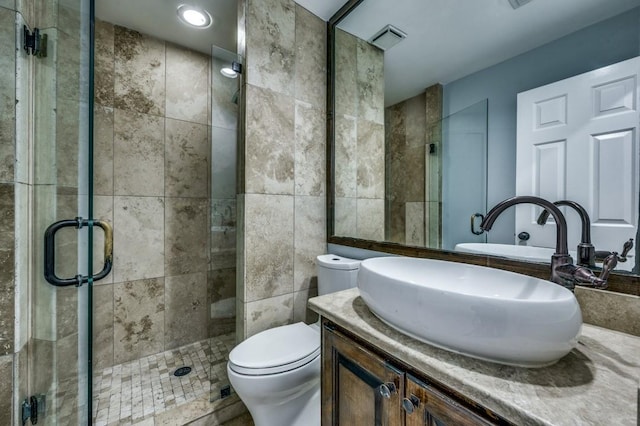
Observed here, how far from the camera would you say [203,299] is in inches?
82.8

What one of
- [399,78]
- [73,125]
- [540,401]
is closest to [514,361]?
[540,401]

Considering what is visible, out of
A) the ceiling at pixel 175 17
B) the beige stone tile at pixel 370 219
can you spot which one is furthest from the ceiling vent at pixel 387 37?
the beige stone tile at pixel 370 219

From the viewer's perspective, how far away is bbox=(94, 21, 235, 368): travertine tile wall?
1757mm

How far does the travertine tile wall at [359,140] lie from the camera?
1.50 metres

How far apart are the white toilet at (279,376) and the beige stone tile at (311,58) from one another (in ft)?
4.71

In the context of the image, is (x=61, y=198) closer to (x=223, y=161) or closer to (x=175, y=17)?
(x=223, y=161)

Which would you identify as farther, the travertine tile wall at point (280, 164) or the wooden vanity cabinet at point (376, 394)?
the travertine tile wall at point (280, 164)

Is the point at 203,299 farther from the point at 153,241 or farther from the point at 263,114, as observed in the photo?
the point at 263,114

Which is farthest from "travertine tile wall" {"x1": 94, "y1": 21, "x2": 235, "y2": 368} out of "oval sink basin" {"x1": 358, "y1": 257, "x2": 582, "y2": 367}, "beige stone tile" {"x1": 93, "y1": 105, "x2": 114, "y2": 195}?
"oval sink basin" {"x1": 358, "y1": 257, "x2": 582, "y2": 367}

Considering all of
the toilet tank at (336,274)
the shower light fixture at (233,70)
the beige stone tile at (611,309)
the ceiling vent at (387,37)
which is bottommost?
the toilet tank at (336,274)

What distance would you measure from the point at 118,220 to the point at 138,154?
0.50 meters

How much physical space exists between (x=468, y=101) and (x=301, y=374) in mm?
1371

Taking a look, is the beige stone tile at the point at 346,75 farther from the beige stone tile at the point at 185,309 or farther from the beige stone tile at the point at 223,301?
the beige stone tile at the point at 185,309

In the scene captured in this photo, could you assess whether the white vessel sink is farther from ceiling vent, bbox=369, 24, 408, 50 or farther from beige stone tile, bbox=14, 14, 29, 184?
beige stone tile, bbox=14, 14, 29, 184
